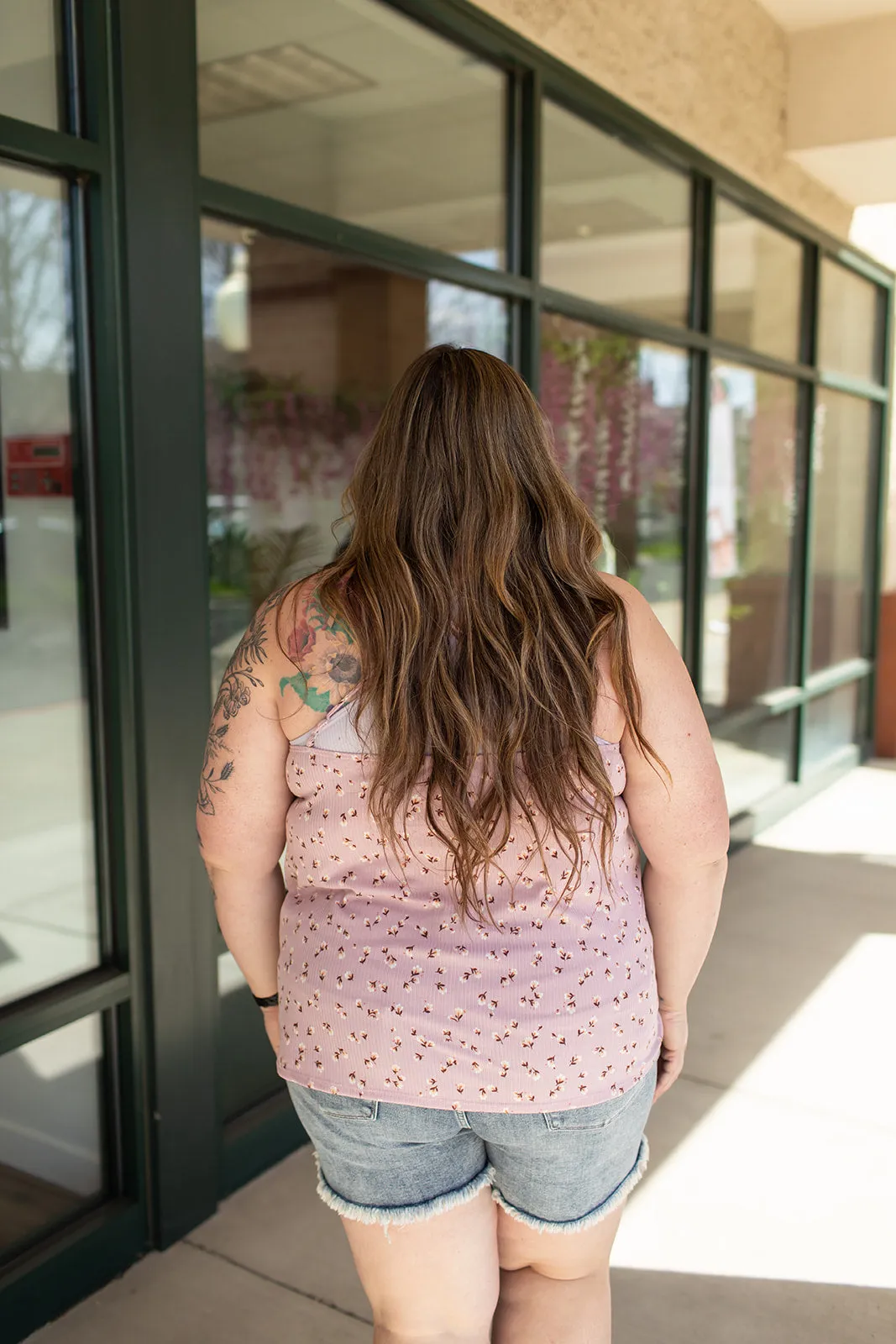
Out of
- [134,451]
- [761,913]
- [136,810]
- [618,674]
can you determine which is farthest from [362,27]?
[761,913]

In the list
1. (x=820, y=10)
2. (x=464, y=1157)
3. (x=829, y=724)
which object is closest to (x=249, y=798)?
(x=464, y=1157)

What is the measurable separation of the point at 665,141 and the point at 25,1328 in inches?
157

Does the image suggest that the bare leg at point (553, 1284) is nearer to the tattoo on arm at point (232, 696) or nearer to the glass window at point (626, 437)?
the tattoo on arm at point (232, 696)

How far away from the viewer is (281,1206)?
2539mm

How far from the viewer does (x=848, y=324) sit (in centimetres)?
644

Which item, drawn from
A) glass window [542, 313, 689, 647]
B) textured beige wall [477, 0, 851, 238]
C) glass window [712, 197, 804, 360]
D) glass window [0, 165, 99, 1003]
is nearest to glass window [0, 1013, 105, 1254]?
glass window [0, 165, 99, 1003]

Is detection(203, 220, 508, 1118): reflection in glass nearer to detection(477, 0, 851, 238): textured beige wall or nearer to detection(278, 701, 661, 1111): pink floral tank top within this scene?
detection(477, 0, 851, 238): textured beige wall

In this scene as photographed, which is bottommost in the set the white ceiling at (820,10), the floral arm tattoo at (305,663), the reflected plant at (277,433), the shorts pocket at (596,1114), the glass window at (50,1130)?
the glass window at (50,1130)

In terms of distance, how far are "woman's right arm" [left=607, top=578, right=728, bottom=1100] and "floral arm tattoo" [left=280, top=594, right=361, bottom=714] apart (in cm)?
31

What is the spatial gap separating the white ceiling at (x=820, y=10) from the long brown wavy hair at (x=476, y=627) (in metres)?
4.49

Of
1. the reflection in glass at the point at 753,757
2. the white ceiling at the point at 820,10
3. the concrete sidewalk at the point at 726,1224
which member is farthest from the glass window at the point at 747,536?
the concrete sidewalk at the point at 726,1224

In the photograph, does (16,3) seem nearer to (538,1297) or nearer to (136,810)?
(136,810)

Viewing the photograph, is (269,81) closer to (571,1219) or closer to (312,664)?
(312,664)

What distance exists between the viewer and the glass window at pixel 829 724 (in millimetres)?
6261
